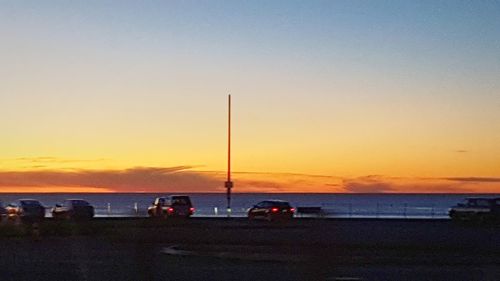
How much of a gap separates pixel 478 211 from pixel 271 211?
42.1 feet

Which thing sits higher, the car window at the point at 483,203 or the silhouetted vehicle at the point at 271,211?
the car window at the point at 483,203

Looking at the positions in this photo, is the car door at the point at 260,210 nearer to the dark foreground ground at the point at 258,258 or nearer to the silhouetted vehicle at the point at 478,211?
the silhouetted vehicle at the point at 478,211

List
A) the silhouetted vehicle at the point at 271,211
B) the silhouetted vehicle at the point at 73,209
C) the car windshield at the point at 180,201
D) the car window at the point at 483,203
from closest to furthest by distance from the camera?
1. the car window at the point at 483,203
2. the silhouetted vehicle at the point at 271,211
3. the silhouetted vehicle at the point at 73,209
4. the car windshield at the point at 180,201

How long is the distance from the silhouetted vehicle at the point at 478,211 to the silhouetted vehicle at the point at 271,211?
10.3m

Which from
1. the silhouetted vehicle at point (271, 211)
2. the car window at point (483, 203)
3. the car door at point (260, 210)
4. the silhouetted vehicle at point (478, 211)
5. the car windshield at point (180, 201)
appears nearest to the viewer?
the silhouetted vehicle at point (478, 211)

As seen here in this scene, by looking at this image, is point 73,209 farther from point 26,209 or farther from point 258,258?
point 258,258

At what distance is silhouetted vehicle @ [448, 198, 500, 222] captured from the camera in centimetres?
5506

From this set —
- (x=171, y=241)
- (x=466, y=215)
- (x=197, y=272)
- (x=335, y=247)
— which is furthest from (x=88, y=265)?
(x=466, y=215)

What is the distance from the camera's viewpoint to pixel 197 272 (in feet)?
59.9

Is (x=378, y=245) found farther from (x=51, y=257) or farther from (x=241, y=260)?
(x=51, y=257)

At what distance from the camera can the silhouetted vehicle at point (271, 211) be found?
193ft

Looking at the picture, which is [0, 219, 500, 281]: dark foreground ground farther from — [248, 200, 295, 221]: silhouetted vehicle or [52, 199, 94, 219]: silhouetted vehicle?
[248, 200, 295, 221]: silhouetted vehicle

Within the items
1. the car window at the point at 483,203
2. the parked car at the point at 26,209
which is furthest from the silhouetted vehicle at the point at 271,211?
the parked car at the point at 26,209

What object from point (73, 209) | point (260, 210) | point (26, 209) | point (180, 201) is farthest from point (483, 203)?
point (26, 209)
